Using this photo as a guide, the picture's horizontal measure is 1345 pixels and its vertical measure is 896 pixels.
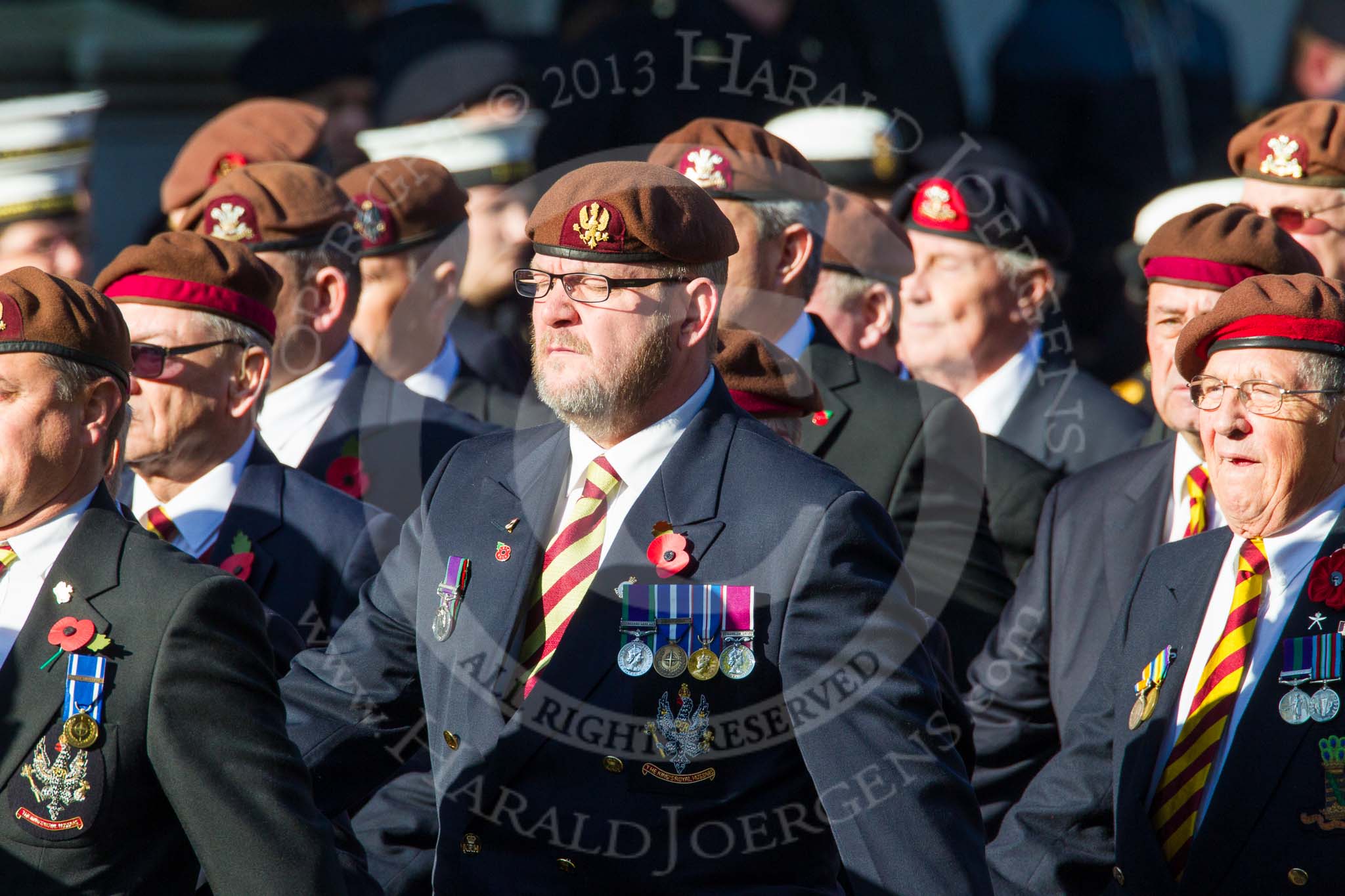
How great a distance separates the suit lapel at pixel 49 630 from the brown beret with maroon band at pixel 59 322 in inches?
11.6

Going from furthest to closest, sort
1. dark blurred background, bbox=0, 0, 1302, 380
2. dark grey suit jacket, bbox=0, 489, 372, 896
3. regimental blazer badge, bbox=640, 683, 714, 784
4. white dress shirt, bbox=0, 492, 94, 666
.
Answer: dark blurred background, bbox=0, 0, 1302, 380 < regimental blazer badge, bbox=640, 683, 714, 784 < white dress shirt, bbox=0, 492, 94, 666 < dark grey suit jacket, bbox=0, 489, 372, 896

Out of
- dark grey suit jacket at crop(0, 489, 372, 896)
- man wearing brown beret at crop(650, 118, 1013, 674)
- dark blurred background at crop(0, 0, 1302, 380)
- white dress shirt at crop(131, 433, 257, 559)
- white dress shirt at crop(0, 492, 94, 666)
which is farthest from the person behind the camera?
dark blurred background at crop(0, 0, 1302, 380)

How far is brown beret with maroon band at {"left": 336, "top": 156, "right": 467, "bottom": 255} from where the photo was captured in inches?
257

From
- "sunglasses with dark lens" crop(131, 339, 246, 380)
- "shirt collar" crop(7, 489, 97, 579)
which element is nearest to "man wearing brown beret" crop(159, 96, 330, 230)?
"sunglasses with dark lens" crop(131, 339, 246, 380)

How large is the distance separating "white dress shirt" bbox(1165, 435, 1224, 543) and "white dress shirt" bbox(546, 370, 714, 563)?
5.33 feet

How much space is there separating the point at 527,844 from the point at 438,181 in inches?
134

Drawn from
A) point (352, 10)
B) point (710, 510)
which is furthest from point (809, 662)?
point (352, 10)

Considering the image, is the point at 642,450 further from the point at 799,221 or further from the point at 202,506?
the point at 799,221

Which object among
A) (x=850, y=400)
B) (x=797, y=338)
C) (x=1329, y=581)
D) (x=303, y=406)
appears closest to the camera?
(x=1329, y=581)

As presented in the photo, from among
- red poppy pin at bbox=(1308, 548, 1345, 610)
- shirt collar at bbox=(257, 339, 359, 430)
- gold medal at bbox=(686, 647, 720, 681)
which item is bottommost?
gold medal at bbox=(686, 647, 720, 681)

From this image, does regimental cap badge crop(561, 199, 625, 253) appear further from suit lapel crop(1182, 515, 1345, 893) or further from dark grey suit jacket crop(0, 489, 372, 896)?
suit lapel crop(1182, 515, 1345, 893)

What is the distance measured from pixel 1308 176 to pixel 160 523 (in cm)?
359

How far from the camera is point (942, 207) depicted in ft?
21.5

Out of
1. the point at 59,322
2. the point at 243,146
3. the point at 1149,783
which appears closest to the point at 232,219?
the point at 243,146
